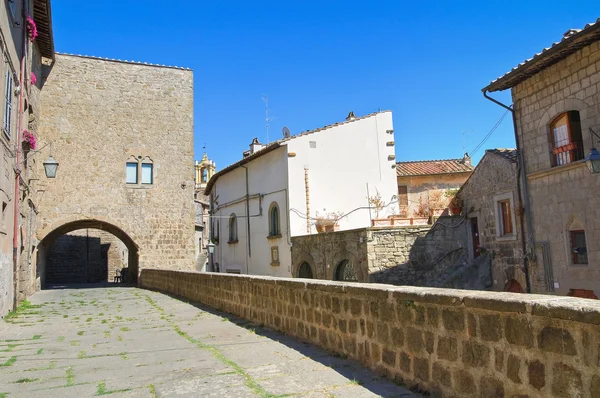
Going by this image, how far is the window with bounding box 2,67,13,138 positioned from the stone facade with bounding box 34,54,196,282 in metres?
9.34

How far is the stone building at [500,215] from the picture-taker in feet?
41.4

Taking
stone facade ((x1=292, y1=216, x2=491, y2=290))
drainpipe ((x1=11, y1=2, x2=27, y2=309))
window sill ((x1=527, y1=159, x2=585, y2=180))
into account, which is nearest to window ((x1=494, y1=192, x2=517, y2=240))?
window sill ((x1=527, y1=159, x2=585, y2=180))

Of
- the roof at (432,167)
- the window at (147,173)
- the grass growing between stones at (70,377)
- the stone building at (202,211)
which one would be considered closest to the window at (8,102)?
the grass growing between stones at (70,377)

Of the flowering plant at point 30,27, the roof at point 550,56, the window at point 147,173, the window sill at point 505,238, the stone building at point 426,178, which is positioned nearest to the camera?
the roof at point 550,56

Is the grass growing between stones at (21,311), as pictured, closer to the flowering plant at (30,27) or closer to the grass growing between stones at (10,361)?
the grass growing between stones at (10,361)

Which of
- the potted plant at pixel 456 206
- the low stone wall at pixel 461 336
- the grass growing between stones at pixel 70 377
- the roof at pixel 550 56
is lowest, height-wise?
the grass growing between stones at pixel 70 377

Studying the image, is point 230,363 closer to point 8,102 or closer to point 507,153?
point 8,102

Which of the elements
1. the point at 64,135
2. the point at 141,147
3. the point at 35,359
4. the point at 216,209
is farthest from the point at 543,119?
the point at 216,209

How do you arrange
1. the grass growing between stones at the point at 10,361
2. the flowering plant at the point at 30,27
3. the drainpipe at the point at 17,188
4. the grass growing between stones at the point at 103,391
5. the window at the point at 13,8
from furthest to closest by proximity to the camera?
the flowering plant at the point at 30,27 → the drainpipe at the point at 17,188 → the window at the point at 13,8 → the grass growing between stones at the point at 10,361 → the grass growing between stones at the point at 103,391

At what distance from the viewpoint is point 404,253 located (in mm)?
16188

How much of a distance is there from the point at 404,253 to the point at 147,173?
11.8 m

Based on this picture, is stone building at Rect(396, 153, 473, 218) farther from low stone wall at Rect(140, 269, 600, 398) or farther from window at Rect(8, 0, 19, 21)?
low stone wall at Rect(140, 269, 600, 398)

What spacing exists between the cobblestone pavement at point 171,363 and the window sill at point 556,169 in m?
7.55

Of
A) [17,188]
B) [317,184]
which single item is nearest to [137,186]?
[317,184]
